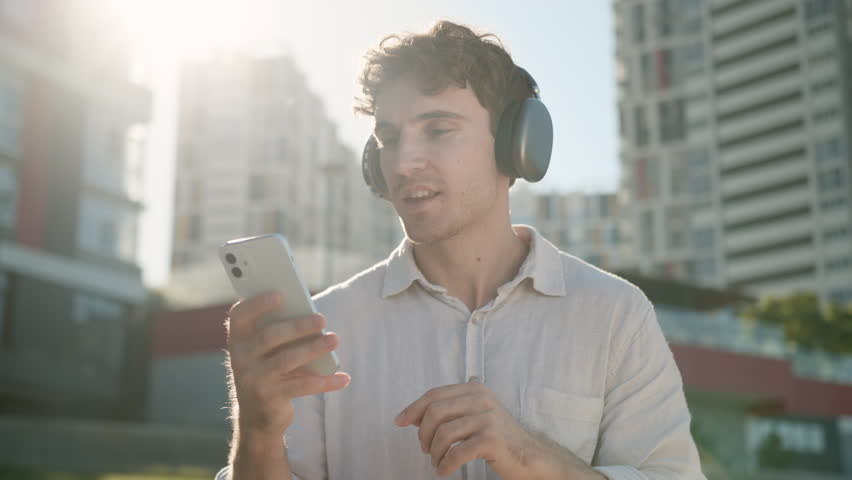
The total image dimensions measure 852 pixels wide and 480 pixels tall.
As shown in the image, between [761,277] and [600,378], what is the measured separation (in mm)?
98720

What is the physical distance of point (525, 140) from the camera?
2.82 meters

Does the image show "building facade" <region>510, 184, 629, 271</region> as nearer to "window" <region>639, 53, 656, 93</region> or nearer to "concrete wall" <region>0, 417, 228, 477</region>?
"window" <region>639, 53, 656, 93</region>

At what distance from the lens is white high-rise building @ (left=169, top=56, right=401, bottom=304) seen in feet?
222

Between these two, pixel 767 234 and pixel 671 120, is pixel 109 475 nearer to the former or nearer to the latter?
pixel 671 120

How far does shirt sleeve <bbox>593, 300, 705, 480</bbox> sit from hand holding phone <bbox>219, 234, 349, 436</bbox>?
2.83ft

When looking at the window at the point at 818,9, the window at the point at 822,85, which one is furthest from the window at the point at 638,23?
the window at the point at 822,85

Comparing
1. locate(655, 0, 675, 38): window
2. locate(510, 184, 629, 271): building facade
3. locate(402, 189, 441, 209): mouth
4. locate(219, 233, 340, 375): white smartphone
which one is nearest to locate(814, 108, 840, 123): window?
locate(655, 0, 675, 38): window

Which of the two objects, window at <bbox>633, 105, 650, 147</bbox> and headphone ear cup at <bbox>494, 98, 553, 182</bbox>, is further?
window at <bbox>633, 105, 650, 147</bbox>

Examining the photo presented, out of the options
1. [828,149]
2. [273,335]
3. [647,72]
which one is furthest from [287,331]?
[828,149]

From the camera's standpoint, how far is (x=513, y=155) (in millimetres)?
2838

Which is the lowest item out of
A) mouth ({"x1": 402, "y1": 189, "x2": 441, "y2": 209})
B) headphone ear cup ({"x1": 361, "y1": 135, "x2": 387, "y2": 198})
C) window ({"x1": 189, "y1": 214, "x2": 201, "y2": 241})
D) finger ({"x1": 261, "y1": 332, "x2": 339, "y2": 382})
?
finger ({"x1": 261, "y1": 332, "x2": 339, "y2": 382})

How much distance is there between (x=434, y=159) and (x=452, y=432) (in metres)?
0.90

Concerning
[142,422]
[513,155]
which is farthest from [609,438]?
[142,422]

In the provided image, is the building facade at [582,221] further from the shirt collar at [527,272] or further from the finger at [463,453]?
the finger at [463,453]
